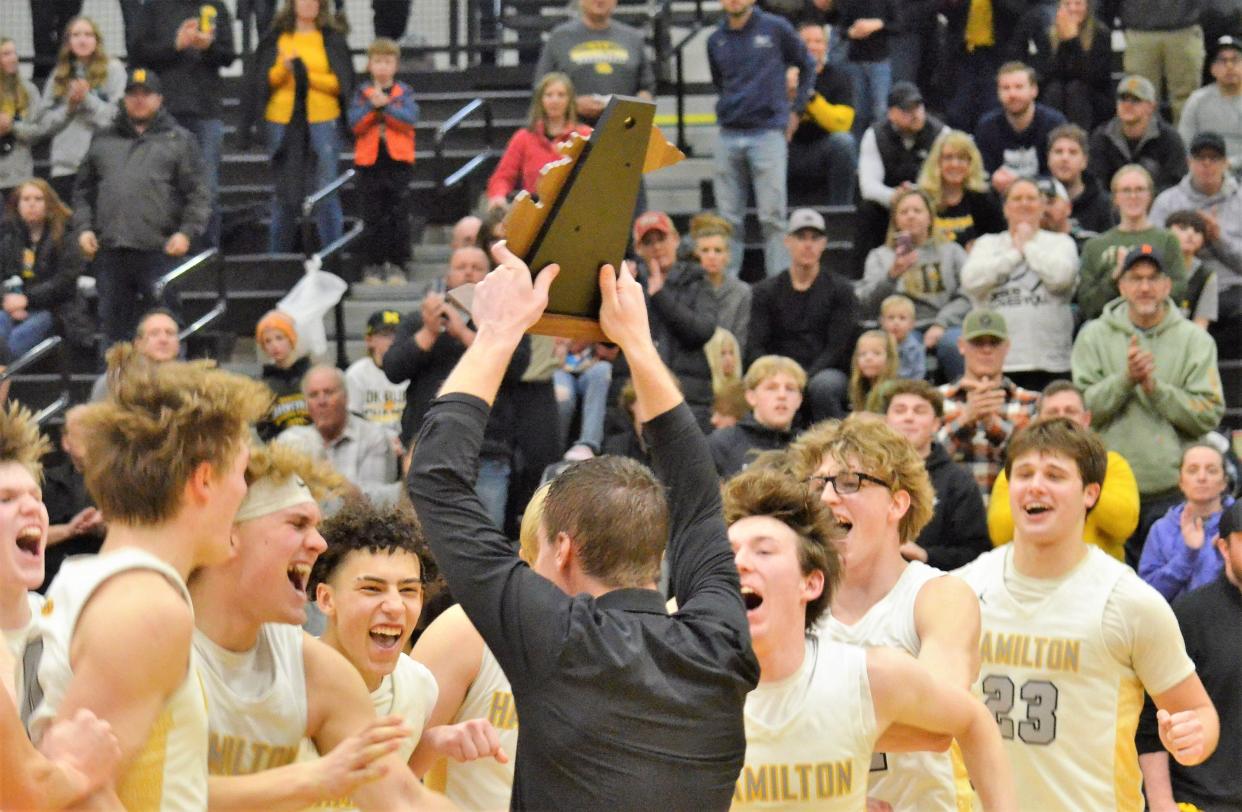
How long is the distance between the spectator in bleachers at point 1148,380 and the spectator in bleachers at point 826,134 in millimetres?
3982

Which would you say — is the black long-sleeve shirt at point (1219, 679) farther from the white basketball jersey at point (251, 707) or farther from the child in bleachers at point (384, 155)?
the child in bleachers at point (384, 155)

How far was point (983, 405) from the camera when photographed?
31.9 ft

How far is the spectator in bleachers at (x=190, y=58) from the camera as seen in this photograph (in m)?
13.8

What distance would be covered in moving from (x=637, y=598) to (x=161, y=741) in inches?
38.6

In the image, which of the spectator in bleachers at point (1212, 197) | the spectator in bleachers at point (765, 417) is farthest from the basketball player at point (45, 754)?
the spectator in bleachers at point (1212, 197)

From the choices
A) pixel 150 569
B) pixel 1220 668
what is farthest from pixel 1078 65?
pixel 150 569

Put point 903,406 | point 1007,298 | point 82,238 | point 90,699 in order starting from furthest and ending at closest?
point 82,238 → point 1007,298 → point 903,406 → point 90,699

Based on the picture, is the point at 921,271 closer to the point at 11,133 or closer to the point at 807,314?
the point at 807,314

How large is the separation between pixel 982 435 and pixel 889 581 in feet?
14.6

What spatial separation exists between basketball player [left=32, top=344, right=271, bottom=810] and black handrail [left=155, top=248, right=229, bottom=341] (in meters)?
8.23

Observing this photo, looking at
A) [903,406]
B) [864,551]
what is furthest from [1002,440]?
[864,551]

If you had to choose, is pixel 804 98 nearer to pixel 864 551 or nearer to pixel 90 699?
pixel 864 551

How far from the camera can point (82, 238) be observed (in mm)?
12172

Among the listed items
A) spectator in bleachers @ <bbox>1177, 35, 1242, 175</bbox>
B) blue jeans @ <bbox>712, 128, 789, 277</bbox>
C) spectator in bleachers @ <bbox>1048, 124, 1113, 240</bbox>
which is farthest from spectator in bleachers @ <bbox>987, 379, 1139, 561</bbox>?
spectator in bleachers @ <bbox>1177, 35, 1242, 175</bbox>
